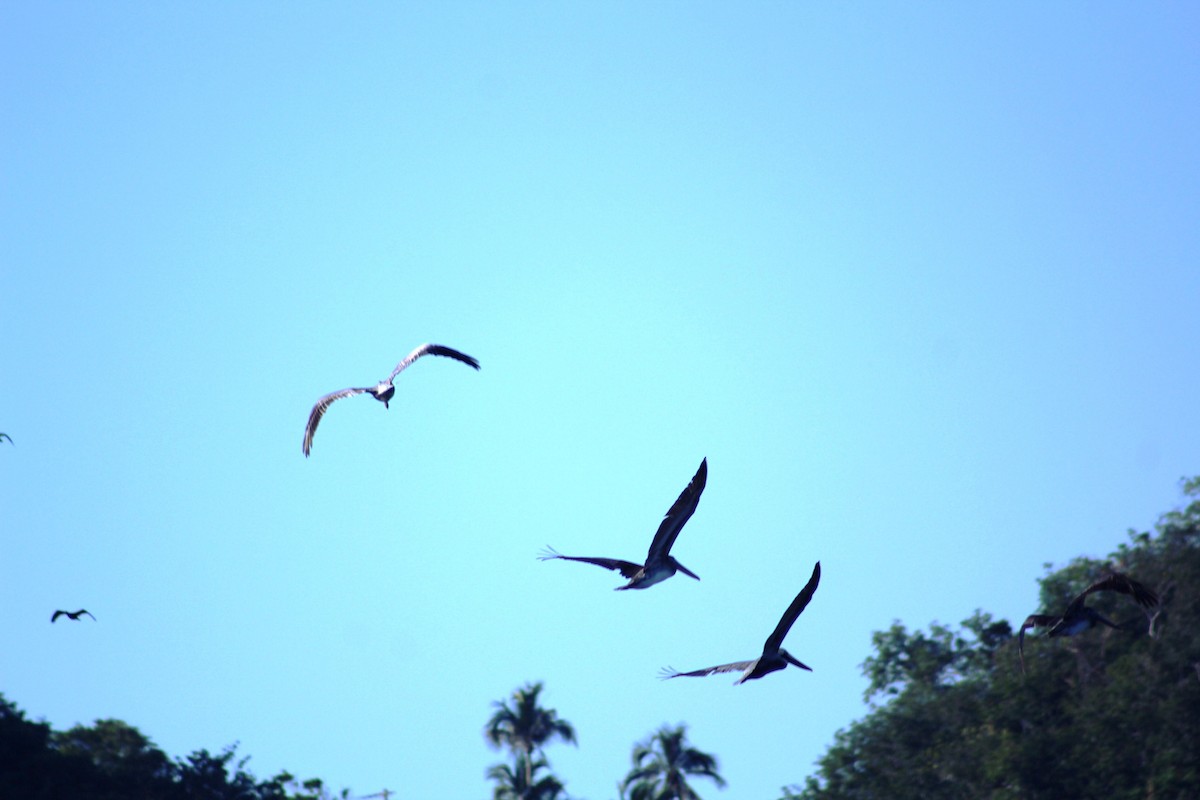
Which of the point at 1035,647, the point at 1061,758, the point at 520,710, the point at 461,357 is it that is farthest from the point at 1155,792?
the point at 520,710

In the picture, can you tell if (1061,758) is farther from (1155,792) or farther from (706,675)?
(706,675)

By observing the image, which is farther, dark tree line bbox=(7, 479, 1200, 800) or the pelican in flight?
dark tree line bbox=(7, 479, 1200, 800)

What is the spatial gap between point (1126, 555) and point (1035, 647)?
7.70 metres

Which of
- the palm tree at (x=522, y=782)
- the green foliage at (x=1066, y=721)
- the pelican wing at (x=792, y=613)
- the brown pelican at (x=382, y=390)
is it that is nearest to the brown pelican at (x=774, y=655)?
the pelican wing at (x=792, y=613)

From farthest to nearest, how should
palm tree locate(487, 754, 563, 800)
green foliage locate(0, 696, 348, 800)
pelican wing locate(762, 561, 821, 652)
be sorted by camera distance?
1. palm tree locate(487, 754, 563, 800)
2. green foliage locate(0, 696, 348, 800)
3. pelican wing locate(762, 561, 821, 652)

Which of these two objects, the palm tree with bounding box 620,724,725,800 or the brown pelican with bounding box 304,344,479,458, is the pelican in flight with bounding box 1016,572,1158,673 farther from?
the palm tree with bounding box 620,724,725,800

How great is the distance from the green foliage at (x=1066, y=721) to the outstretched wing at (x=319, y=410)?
71.3 feet

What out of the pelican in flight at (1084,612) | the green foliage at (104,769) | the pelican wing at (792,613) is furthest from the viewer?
the green foliage at (104,769)

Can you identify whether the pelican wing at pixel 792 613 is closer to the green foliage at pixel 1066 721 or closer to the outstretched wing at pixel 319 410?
the outstretched wing at pixel 319 410

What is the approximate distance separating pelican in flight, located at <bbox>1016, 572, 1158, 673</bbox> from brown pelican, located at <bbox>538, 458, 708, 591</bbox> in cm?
486

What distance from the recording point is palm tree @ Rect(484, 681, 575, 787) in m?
78.9

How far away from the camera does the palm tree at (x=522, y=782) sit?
65.4 meters

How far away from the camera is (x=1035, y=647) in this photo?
155 ft

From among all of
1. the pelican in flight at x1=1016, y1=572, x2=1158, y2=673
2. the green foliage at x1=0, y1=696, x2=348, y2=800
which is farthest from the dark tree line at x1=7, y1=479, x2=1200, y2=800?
the pelican in flight at x1=1016, y1=572, x2=1158, y2=673
